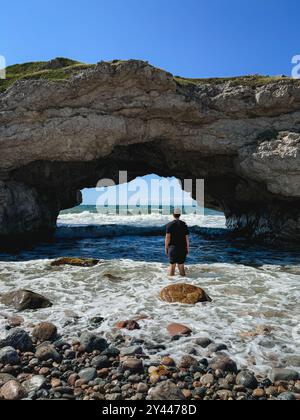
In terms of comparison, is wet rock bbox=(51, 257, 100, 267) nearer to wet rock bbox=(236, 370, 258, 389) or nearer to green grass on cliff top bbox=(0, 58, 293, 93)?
wet rock bbox=(236, 370, 258, 389)

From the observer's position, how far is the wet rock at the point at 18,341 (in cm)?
593

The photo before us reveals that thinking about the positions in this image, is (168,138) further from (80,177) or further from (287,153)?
(80,177)

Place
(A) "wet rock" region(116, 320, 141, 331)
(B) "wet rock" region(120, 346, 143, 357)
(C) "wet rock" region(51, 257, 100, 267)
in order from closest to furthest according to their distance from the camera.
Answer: (B) "wet rock" region(120, 346, 143, 357), (A) "wet rock" region(116, 320, 141, 331), (C) "wet rock" region(51, 257, 100, 267)

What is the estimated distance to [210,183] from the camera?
28.8 m

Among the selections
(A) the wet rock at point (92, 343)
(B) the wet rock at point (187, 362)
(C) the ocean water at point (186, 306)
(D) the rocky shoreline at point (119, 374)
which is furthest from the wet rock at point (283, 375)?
(A) the wet rock at point (92, 343)

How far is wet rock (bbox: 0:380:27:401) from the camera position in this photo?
4527 mm

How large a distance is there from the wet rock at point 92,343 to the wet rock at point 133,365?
2.54 ft

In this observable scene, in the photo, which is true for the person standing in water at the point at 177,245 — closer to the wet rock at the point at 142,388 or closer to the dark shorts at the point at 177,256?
the dark shorts at the point at 177,256

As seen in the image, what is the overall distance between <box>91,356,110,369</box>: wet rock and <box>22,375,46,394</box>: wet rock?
864mm

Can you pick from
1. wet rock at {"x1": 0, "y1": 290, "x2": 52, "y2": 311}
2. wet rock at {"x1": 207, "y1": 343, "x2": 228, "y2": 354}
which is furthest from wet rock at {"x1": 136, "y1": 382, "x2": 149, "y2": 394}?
wet rock at {"x1": 0, "y1": 290, "x2": 52, "y2": 311}

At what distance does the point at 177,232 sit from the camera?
42.0 feet

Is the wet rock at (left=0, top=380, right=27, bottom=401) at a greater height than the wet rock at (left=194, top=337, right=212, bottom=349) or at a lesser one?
greater
